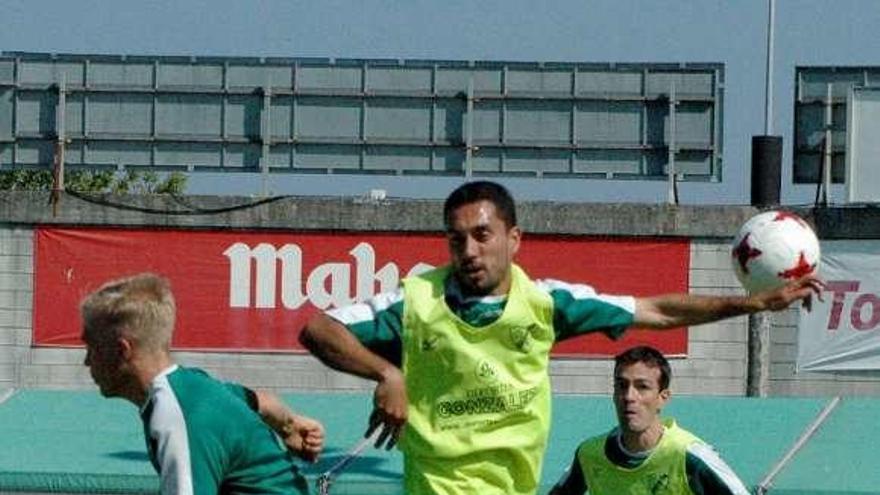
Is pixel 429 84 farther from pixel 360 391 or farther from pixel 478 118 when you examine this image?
pixel 360 391

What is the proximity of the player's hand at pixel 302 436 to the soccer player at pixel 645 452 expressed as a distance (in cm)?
340

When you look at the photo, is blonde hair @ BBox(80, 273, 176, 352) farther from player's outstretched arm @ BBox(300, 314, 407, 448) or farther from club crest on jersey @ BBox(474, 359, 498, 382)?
club crest on jersey @ BBox(474, 359, 498, 382)

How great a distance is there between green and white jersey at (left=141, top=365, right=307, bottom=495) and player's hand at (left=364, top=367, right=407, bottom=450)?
121cm

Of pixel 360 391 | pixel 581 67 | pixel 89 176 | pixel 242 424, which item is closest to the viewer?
A: pixel 242 424

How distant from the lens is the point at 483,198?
634 centimetres

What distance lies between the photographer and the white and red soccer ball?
7.33 meters

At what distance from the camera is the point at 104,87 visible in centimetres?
2256

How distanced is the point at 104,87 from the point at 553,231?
19.4 feet

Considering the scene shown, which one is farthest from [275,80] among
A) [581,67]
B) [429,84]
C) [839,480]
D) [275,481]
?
[275,481]

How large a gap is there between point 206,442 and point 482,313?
2.02 m

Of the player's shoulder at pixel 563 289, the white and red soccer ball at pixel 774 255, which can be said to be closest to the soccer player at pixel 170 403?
the player's shoulder at pixel 563 289

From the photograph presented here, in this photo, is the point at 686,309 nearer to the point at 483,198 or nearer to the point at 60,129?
the point at 483,198

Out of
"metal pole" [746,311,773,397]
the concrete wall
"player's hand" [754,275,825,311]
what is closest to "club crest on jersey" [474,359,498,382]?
"player's hand" [754,275,825,311]

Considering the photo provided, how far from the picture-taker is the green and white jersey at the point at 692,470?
8.20 m
